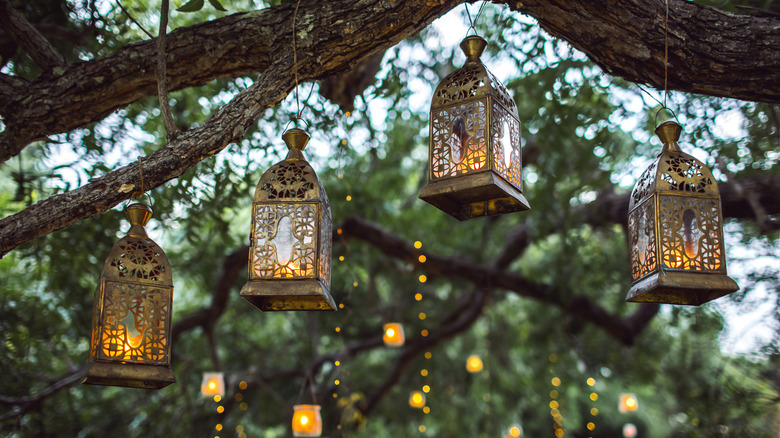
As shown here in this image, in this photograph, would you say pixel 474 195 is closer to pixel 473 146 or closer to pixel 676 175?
pixel 473 146

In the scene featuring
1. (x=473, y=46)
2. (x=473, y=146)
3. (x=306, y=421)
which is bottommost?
(x=306, y=421)

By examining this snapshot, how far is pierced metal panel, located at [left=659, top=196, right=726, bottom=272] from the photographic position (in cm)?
186

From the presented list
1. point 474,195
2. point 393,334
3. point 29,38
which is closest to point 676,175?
point 474,195

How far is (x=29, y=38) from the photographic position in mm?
2521

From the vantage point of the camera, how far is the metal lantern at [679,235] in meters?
1.84

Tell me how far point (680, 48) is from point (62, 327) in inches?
187

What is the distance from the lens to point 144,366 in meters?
1.97

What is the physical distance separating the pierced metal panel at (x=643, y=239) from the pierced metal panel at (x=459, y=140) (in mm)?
541

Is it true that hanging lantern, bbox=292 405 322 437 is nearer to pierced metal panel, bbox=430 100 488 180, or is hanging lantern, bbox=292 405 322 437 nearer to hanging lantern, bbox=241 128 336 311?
hanging lantern, bbox=241 128 336 311

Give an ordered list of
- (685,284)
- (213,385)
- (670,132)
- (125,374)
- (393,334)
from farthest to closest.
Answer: (393,334)
(213,385)
(670,132)
(125,374)
(685,284)

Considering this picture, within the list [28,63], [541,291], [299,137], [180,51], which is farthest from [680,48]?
[541,291]

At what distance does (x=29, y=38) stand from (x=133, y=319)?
4.28 feet

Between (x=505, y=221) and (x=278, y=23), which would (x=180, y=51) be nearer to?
(x=278, y=23)

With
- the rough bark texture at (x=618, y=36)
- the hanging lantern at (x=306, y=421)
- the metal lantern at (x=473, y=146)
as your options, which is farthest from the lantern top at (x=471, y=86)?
the hanging lantern at (x=306, y=421)
